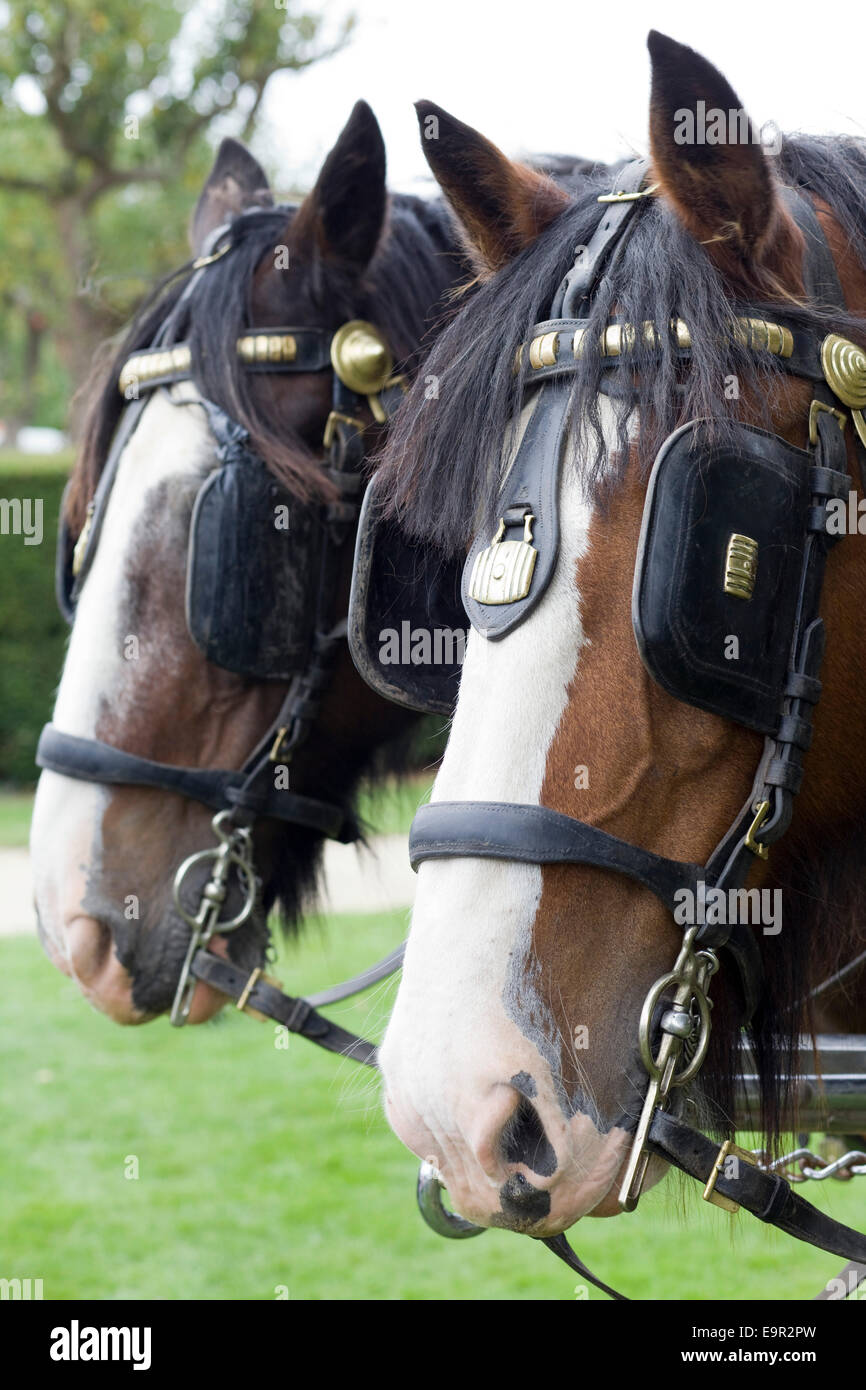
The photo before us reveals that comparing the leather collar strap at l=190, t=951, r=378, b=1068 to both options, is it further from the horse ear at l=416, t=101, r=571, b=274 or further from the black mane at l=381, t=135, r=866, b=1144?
the horse ear at l=416, t=101, r=571, b=274

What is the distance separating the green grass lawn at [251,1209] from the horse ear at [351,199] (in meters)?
1.51

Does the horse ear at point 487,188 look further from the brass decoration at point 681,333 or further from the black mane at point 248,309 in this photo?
the black mane at point 248,309

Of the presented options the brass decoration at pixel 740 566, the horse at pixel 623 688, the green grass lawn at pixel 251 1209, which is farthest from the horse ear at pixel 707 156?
the green grass lawn at pixel 251 1209

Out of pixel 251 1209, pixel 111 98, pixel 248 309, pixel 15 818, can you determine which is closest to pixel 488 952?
pixel 248 309

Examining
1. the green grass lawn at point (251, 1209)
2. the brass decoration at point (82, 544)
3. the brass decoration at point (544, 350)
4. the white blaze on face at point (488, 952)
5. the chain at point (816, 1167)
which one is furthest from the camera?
the green grass lawn at point (251, 1209)

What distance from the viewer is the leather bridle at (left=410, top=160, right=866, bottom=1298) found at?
1.31 m

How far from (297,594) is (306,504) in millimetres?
170

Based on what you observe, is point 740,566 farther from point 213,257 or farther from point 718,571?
point 213,257

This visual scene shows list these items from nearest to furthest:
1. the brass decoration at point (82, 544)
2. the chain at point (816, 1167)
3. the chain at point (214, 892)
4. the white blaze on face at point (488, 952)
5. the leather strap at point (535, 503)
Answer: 1. the white blaze on face at point (488, 952)
2. the leather strap at point (535, 503)
3. the chain at point (816, 1167)
4. the chain at point (214, 892)
5. the brass decoration at point (82, 544)

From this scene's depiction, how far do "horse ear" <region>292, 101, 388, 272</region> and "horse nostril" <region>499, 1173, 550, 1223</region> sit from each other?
1912mm

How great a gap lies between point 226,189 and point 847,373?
87.1 inches

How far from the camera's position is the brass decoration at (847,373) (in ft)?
4.73
